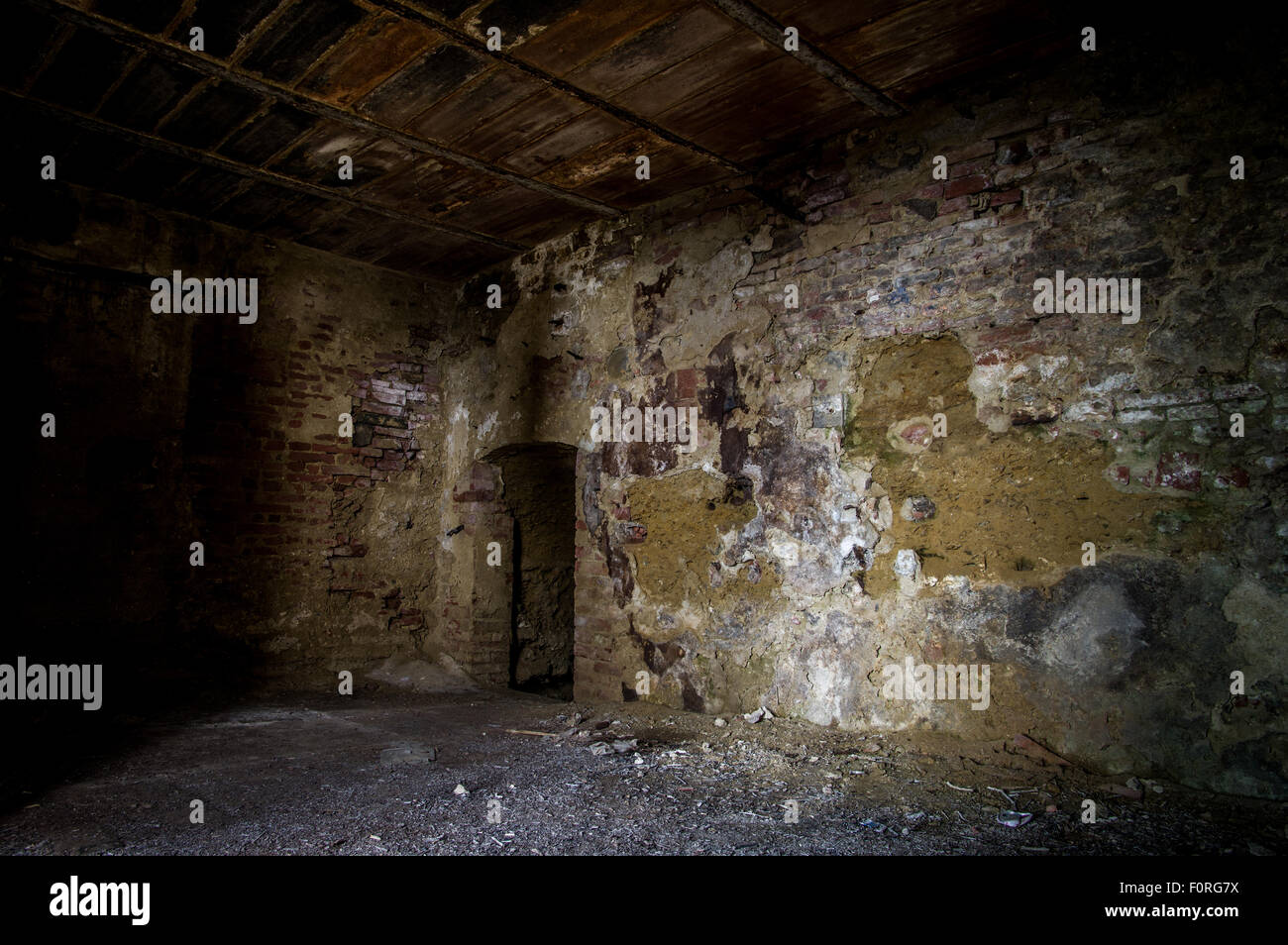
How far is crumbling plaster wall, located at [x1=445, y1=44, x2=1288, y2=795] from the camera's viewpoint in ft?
8.52

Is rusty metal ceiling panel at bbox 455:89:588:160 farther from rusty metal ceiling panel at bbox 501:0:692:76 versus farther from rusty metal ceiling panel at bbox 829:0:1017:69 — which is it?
rusty metal ceiling panel at bbox 829:0:1017:69

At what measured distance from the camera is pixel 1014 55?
9.86ft

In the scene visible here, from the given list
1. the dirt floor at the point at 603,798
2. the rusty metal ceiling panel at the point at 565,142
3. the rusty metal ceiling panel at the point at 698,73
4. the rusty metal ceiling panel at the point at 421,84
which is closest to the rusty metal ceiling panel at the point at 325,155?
the rusty metal ceiling panel at the point at 421,84

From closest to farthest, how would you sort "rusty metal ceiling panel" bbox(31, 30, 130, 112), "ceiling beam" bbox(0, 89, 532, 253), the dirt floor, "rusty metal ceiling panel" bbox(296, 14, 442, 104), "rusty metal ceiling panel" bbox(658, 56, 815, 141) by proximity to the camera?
the dirt floor < "rusty metal ceiling panel" bbox(296, 14, 442, 104) < "rusty metal ceiling panel" bbox(31, 30, 130, 112) < "rusty metal ceiling panel" bbox(658, 56, 815, 141) < "ceiling beam" bbox(0, 89, 532, 253)

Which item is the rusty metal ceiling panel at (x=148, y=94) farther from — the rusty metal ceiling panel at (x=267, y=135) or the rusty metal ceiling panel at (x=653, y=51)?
the rusty metal ceiling panel at (x=653, y=51)

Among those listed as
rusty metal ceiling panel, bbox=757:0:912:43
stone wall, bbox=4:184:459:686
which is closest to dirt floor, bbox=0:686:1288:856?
stone wall, bbox=4:184:459:686

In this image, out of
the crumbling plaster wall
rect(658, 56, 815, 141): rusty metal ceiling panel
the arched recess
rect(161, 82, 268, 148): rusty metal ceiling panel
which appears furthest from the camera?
the arched recess

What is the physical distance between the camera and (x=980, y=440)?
315 cm

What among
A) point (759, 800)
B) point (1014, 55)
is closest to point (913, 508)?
point (759, 800)

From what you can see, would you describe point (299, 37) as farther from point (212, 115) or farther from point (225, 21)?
point (212, 115)

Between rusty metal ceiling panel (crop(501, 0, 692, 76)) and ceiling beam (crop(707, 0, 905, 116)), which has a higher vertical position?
rusty metal ceiling panel (crop(501, 0, 692, 76))

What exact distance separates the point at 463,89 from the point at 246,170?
1.54m

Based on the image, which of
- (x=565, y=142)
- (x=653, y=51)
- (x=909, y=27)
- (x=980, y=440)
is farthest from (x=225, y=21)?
(x=980, y=440)

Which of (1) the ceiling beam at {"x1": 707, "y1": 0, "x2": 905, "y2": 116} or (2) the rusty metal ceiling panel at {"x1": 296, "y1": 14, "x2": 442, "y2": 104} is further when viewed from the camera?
(2) the rusty metal ceiling panel at {"x1": 296, "y1": 14, "x2": 442, "y2": 104}
